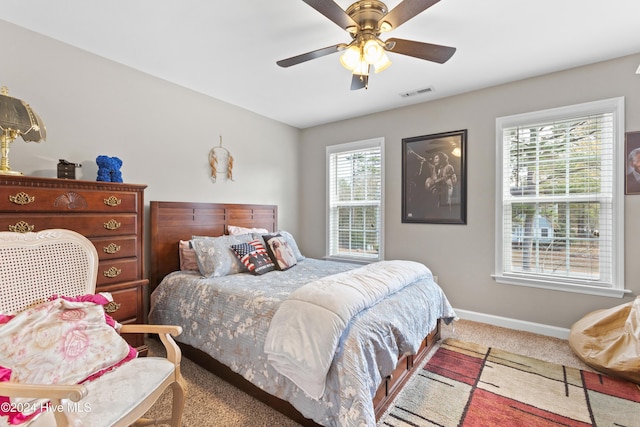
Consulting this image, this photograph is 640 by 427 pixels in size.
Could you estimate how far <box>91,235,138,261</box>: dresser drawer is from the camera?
216 centimetres

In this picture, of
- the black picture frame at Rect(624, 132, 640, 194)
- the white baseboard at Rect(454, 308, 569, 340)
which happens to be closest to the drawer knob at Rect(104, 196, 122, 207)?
the white baseboard at Rect(454, 308, 569, 340)

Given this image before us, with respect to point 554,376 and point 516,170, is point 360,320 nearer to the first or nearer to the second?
point 554,376

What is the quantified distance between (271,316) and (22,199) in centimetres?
173

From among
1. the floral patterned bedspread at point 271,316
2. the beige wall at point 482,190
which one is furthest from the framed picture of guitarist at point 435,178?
the floral patterned bedspread at point 271,316

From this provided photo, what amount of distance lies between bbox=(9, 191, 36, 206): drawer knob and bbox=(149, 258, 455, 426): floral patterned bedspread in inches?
45.9

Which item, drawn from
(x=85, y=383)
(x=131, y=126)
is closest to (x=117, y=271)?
(x=85, y=383)

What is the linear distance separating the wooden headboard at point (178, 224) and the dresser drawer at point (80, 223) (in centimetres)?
57

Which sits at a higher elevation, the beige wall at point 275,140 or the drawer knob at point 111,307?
the beige wall at point 275,140

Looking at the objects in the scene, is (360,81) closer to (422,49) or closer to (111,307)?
(422,49)

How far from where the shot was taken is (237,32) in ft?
7.36

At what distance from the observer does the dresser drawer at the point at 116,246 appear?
2160 millimetres

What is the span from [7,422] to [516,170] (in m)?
4.09

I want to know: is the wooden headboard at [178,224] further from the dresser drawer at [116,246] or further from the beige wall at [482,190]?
the beige wall at [482,190]

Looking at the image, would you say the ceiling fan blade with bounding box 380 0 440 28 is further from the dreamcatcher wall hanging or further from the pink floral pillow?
the dreamcatcher wall hanging
